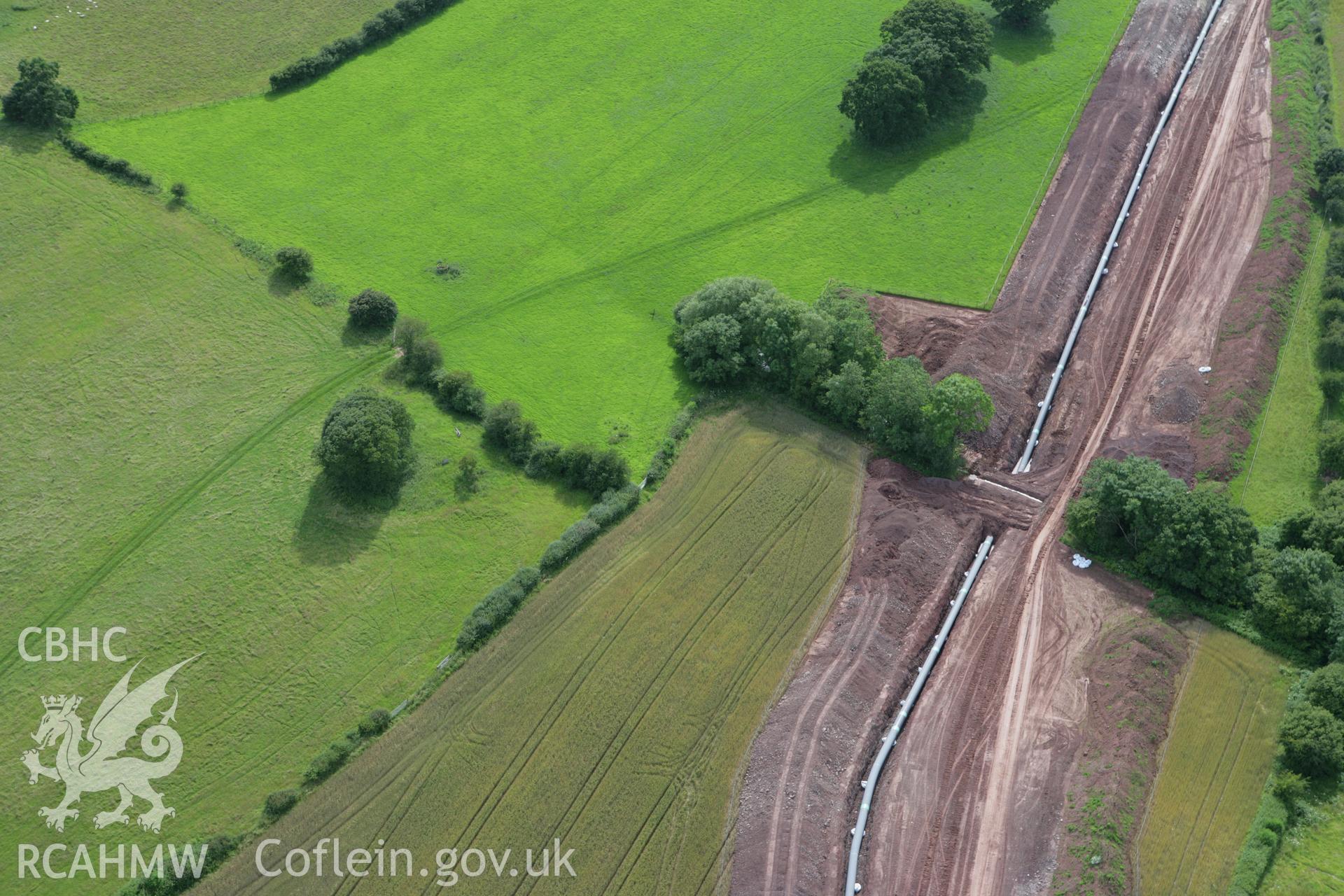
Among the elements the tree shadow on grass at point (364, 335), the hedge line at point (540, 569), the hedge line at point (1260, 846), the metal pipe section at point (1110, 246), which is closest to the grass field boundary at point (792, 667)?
the metal pipe section at point (1110, 246)

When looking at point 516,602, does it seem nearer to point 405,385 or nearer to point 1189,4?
point 405,385

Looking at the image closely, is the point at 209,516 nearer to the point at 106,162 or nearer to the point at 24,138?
the point at 106,162

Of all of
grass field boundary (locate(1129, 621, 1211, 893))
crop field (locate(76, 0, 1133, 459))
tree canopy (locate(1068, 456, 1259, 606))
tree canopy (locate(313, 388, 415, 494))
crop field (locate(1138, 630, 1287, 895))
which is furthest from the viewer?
crop field (locate(76, 0, 1133, 459))

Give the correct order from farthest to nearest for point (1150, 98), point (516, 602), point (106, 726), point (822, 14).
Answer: point (822, 14) → point (1150, 98) → point (516, 602) → point (106, 726)

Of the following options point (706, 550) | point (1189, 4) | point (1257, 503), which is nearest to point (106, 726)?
point (706, 550)

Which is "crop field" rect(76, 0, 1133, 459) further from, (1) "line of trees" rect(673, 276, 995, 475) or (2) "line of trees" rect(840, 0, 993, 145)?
(1) "line of trees" rect(673, 276, 995, 475)

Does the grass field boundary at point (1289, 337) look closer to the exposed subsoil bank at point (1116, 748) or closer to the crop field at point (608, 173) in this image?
the exposed subsoil bank at point (1116, 748)

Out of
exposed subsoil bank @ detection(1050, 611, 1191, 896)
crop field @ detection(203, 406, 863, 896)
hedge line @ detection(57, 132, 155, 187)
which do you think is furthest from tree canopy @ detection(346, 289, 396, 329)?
exposed subsoil bank @ detection(1050, 611, 1191, 896)
